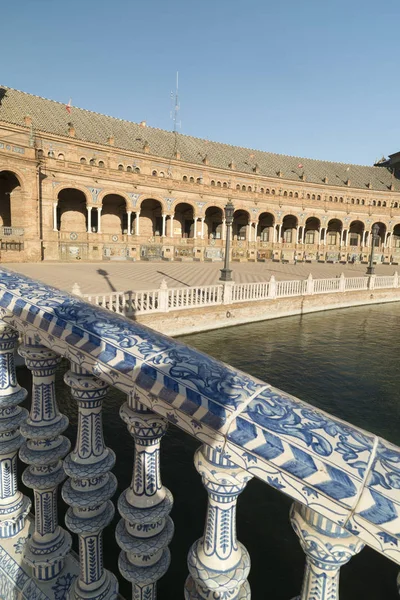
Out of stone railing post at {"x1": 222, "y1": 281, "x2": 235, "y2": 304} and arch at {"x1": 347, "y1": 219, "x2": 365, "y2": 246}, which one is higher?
arch at {"x1": 347, "y1": 219, "x2": 365, "y2": 246}

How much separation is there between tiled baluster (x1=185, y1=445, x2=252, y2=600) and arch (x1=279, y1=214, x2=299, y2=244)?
149 feet

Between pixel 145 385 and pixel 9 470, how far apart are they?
129 cm

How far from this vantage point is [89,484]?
145 centimetres

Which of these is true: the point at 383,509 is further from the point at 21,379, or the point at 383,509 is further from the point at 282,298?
the point at 282,298

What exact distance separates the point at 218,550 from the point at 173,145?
44961 mm

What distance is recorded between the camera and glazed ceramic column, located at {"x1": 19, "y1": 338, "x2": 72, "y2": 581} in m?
1.59

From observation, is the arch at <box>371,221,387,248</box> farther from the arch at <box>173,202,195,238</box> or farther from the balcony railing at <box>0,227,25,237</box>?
the balcony railing at <box>0,227,25,237</box>

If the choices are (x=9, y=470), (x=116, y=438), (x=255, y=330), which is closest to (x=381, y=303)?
(x=255, y=330)

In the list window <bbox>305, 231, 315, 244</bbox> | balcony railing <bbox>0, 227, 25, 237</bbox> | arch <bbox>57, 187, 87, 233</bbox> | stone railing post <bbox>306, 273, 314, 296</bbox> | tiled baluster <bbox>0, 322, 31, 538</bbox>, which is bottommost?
stone railing post <bbox>306, 273, 314, 296</bbox>

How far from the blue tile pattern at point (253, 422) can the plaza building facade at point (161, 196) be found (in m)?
24.5

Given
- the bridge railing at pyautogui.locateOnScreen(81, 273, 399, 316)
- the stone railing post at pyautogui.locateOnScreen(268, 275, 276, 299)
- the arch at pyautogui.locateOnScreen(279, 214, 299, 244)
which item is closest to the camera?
the bridge railing at pyautogui.locateOnScreen(81, 273, 399, 316)

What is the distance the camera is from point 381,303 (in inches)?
813

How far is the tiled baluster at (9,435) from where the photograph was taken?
69.7 inches

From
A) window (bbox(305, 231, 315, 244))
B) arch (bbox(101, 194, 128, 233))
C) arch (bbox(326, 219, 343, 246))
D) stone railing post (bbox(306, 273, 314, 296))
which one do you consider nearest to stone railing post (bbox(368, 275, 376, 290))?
stone railing post (bbox(306, 273, 314, 296))
